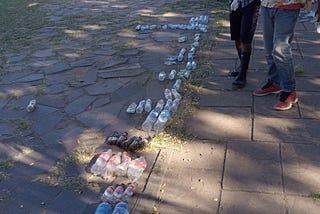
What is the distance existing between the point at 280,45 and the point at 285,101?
1.93 ft

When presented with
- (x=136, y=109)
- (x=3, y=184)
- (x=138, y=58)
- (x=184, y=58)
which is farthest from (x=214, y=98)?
(x=3, y=184)

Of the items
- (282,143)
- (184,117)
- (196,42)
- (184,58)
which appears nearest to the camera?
(282,143)

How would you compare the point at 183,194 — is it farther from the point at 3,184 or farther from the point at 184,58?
the point at 184,58

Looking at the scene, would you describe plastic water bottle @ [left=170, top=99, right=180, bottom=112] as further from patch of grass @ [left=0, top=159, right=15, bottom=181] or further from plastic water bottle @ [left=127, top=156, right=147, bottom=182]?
patch of grass @ [left=0, top=159, right=15, bottom=181]

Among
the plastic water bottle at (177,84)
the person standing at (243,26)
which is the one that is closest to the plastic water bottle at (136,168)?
the plastic water bottle at (177,84)

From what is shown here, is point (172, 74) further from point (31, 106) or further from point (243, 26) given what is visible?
point (31, 106)

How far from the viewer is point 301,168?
10.4ft

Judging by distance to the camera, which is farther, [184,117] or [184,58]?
[184,58]

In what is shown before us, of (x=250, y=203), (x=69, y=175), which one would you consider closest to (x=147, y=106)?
(x=69, y=175)

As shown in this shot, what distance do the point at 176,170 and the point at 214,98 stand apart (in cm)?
137

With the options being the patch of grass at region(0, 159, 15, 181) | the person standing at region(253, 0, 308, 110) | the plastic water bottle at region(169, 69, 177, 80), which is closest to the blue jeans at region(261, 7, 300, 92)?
the person standing at region(253, 0, 308, 110)

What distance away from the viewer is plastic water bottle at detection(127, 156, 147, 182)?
10.5ft

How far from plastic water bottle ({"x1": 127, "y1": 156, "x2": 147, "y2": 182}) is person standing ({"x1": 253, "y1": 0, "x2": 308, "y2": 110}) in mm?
1521

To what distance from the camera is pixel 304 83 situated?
4.54m
